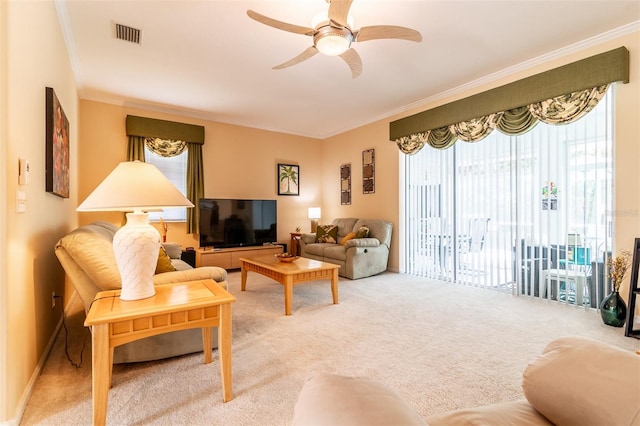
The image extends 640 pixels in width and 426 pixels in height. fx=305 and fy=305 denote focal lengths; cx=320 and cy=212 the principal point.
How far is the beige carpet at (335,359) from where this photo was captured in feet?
5.45

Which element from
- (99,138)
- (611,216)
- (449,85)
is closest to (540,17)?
(449,85)

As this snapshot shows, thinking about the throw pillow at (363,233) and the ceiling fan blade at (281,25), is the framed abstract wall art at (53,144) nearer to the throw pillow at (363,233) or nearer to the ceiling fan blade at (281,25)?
the ceiling fan blade at (281,25)

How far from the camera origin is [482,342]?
247 centimetres

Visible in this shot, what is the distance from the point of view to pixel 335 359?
2205 mm

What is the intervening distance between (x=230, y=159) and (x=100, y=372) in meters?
4.75

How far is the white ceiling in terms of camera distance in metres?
2.56

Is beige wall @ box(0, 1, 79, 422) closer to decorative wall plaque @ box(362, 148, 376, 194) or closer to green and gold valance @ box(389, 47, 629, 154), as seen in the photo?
green and gold valance @ box(389, 47, 629, 154)

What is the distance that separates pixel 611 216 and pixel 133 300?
4.10m

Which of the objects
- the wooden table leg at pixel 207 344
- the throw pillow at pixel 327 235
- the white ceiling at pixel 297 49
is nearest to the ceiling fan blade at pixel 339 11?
the white ceiling at pixel 297 49

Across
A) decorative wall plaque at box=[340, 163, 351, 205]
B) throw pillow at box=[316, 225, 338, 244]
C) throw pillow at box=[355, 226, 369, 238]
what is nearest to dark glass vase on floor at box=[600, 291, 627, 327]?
Result: throw pillow at box=[355, 226, 369, 238]

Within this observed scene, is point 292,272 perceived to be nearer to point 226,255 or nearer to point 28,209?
point 28,209

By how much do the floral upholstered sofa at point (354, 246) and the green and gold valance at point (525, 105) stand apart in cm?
148

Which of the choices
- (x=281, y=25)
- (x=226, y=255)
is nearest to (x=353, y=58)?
(x=281, y=25)

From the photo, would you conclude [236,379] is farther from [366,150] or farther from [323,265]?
[366,150]
